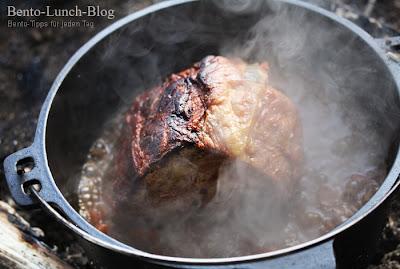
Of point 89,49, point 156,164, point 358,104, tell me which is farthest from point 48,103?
point 358,104

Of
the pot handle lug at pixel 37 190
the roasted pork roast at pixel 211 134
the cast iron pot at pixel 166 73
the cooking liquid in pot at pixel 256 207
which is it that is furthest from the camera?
the cooking liquid in pot at pixel 256 207

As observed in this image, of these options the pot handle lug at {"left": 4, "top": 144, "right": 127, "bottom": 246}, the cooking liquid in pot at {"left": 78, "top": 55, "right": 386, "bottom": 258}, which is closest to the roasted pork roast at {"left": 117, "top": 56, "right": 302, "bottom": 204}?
the cooking liquid in pot at {"left": 78, "top": 55, "right": 386, "bottom": 258}

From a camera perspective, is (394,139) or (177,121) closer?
(177,121)

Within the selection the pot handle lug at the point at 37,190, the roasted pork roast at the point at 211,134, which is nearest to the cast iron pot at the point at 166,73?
the pot handle lug at the point at 37,190

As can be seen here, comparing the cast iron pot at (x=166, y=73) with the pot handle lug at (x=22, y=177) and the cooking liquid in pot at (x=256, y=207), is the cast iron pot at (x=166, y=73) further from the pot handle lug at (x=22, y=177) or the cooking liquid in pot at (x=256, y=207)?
the cooking liquid in pot at (x=256, y=207)

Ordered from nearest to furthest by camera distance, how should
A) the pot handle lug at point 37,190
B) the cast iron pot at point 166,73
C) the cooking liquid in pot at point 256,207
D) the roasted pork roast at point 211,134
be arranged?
the pot handle lug at point 37,190
the cast iron pot at point 166,73
the roasted pork roast at point 211,134
the cooking liquid in pot at point 256,207

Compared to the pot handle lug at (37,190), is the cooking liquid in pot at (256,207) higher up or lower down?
lower down

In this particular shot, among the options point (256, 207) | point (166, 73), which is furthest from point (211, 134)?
point (166, 73)

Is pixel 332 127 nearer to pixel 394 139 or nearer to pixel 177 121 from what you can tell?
pixel 394 139
